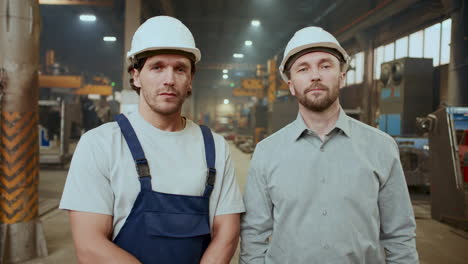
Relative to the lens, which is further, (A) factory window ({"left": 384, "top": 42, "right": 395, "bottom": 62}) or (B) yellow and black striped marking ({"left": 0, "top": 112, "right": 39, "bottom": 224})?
(A) factory window ({"left": 384, "top": 42, "right": 395, "bottom": 62})

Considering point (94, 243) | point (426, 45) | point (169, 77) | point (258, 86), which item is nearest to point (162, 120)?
point (169, 77)

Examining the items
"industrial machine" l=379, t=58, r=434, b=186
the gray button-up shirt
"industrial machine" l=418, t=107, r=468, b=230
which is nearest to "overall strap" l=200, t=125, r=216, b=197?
the gray button-up shirt

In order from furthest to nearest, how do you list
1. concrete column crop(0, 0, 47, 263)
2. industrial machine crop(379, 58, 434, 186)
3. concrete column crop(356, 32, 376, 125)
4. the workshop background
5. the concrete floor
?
concrete column crop(356, 32, 376, 125)
industrial machine crop(379, 58, 434, 186)
the concrete floor
the workshop background
concrete column crop(0, 0, 47, 263)

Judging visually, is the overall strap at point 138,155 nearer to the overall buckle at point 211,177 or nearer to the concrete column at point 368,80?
the overall buckle at point 211,177

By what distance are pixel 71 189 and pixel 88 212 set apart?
0.39ft

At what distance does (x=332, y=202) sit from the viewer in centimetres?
165

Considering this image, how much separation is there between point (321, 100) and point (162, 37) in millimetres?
777

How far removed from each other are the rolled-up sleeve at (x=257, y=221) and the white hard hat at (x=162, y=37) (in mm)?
653

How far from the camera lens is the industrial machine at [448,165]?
4.80 meters

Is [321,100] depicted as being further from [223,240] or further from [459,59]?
[459,59]

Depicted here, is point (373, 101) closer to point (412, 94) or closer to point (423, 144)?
point (412, 94)

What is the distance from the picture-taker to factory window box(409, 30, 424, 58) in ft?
39.4

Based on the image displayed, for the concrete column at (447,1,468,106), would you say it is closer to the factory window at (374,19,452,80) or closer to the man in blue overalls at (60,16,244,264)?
the factory window at (374,19,452,80)

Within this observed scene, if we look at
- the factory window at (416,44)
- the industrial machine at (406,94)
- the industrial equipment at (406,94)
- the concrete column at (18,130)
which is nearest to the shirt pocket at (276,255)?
the concrete column at (18,130)
